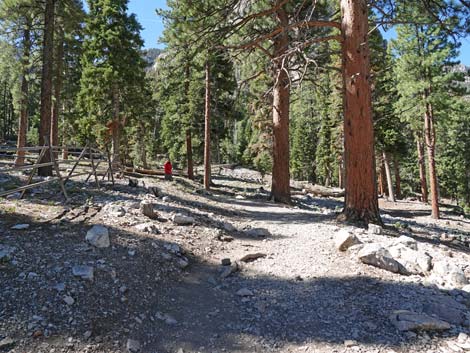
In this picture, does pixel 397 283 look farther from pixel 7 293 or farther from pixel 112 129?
pixel 112 129

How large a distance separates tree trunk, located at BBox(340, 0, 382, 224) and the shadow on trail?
3.09 meters

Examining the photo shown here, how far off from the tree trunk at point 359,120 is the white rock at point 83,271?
18.4 feet

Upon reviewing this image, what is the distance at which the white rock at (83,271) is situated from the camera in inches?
159

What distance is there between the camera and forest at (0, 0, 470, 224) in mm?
7363

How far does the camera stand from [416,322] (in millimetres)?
3449

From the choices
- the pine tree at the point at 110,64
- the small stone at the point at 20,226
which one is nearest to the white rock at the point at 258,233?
the small stone at the point at 20,226

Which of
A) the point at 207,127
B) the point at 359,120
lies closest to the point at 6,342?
the point at 359,120

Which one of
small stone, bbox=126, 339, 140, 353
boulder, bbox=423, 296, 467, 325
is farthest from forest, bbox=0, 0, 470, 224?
small stone, bbox=126, 339, 140, 353

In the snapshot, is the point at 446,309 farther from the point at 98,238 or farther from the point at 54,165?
the point at 54,165

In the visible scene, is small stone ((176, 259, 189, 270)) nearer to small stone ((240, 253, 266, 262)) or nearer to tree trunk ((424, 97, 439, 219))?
small stone ((240, 253, 266, 262))

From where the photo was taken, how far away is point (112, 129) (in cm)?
1895

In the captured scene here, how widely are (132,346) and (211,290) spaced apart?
155 centimetres

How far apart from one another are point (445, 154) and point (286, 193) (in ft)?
122

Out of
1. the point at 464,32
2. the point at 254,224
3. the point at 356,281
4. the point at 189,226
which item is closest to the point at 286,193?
the point at 254,224
